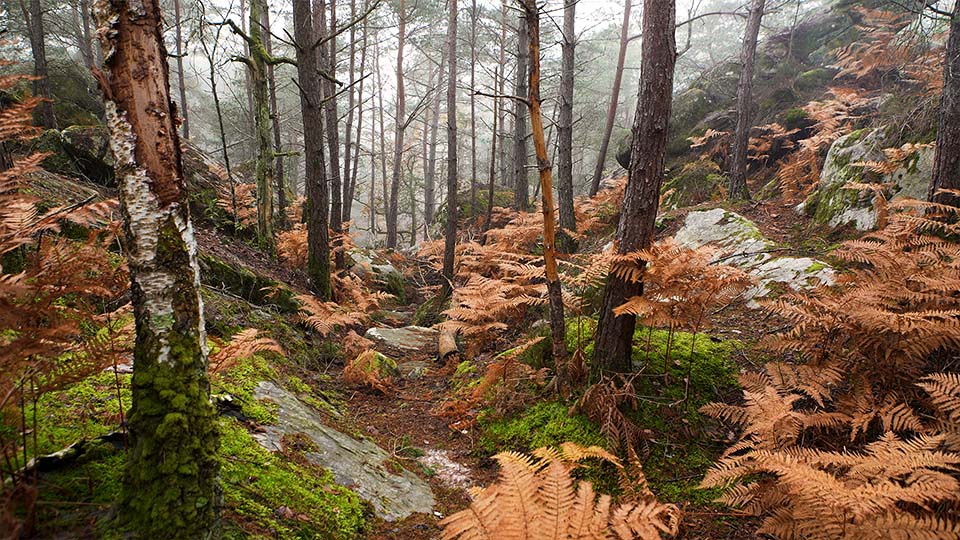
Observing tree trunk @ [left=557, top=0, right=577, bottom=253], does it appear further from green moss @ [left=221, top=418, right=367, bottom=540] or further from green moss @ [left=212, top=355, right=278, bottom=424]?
green moss @ [left=221, top=418, right=367, bottom=540]

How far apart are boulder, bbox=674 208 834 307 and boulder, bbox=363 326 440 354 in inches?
175

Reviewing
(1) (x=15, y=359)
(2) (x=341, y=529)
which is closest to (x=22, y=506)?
(1) (x=15, y=359)

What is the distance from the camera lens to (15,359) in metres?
1.61

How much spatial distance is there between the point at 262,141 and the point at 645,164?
26.7ft

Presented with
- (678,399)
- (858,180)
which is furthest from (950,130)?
(678,399)

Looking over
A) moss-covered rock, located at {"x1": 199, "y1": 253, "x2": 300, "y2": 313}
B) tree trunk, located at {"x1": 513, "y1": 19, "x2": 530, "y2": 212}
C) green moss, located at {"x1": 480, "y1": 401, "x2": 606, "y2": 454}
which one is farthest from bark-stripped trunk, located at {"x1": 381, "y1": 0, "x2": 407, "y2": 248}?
green moss, located at {"x1": 480, "y1": 401, "x2": 606, "y2": 454}

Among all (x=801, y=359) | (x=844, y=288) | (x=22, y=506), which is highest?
(x=844, y=288)

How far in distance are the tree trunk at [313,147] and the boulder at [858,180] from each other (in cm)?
851

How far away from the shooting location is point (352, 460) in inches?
137

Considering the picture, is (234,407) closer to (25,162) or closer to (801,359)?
(25,162)

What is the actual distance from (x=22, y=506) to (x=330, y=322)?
15.4 feet

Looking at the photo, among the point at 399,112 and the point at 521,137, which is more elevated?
the point at 399,112

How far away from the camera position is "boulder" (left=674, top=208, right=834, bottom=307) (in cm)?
583

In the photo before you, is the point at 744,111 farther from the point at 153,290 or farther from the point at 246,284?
the point at 153,290
